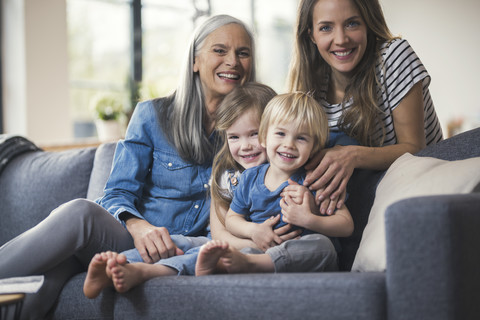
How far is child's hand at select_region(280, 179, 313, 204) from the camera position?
1681 millimetres

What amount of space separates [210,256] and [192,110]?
74 centimetres

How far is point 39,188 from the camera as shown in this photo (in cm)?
256

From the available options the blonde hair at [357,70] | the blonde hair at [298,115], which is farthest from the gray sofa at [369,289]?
the blonde hair at [298,115]

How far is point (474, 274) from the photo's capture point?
4.17 feet

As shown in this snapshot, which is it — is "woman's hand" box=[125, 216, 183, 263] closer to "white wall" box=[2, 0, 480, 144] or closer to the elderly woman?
the elderly woman

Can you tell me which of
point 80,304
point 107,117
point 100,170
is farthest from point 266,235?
point 107,117

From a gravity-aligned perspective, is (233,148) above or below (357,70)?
below

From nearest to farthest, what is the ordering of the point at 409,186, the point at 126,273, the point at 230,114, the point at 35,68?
the point at 126,273 → the point at 409,186 → the point at 230,114 → the point at 35,68

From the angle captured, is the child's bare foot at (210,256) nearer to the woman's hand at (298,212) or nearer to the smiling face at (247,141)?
the woman's hand at (298,212)

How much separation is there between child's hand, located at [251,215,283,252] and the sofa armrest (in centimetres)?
50

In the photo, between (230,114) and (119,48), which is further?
(119,48)

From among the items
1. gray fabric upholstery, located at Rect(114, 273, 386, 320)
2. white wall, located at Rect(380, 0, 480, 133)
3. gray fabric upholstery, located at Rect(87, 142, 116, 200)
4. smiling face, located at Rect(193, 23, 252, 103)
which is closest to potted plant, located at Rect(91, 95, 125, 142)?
gray fabric upholstery, located at Rect(87, 142, 116, 200)

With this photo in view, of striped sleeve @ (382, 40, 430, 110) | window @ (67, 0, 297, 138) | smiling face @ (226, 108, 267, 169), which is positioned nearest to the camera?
smiling face @ (226, 108, 267, 169)

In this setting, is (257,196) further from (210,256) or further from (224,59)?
(224,59)
